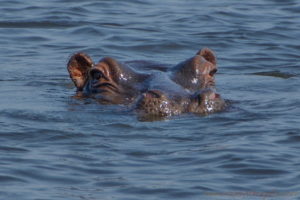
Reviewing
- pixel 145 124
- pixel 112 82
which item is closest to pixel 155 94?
pixel 145 124

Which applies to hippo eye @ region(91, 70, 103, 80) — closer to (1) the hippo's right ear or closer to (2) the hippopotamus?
(2) the hippopotamus

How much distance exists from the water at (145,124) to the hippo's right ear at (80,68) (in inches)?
9.9

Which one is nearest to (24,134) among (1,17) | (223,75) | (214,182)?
(214,182)

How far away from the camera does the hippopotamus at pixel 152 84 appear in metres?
10.1

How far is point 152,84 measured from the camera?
35.0ft

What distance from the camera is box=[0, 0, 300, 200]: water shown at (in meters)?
7.95

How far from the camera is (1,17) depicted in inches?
746

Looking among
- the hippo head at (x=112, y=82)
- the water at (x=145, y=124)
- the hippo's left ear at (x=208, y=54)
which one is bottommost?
the water at (x=145, y=124)

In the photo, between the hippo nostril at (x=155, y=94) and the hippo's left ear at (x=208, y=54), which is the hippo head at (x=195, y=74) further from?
the hippo nostril at (x=155, y=94)

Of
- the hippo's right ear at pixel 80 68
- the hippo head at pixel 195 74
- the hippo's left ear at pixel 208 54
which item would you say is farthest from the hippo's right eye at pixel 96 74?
the hippo's left ear at pixel 208 54

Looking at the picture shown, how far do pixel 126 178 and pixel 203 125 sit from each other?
2058mm

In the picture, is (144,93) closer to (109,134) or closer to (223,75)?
(109,134)

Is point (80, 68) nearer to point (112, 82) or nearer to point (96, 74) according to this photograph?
point (96, 74)

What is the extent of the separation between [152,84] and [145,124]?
831 millimetres
